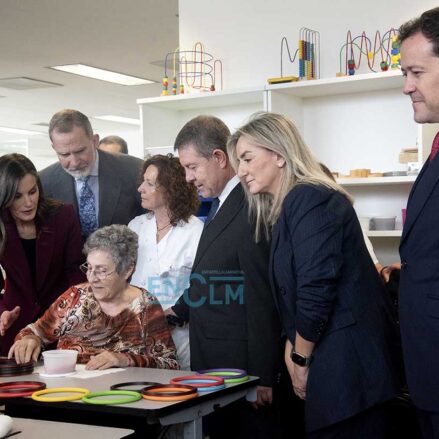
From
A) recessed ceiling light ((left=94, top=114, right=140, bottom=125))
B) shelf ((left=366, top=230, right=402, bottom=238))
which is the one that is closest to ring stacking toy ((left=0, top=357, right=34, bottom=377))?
Result: shelf ((left=366, top=230, right=402, bottom=238))

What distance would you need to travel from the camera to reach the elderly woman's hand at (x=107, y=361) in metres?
2.67

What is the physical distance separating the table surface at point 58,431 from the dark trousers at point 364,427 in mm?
605

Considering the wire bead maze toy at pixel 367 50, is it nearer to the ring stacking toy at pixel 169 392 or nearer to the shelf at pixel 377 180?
the shelf at pixel 377 180

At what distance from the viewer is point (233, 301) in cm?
262

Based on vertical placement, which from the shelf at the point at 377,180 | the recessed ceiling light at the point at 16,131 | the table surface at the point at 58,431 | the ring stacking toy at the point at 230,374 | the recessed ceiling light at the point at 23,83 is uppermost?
the recessed ceiling light at the point at 23,83

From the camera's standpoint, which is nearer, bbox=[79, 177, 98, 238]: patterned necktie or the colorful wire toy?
bbox=[79, 177, 98, 238]: patterned necktie

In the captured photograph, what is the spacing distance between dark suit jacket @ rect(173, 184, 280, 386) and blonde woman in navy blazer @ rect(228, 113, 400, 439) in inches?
11.5

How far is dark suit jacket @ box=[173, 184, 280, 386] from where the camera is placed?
2.56m

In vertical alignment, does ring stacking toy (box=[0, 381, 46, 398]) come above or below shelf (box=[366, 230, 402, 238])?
below

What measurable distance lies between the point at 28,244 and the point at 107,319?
558 millimetres

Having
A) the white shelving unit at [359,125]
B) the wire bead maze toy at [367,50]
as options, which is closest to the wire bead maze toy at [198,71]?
the white shelving unit at [359,125]

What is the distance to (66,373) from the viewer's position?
8.55ft

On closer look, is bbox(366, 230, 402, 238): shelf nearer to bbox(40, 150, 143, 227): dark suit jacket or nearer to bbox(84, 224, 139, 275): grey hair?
bbox(40, 150, 143, 227): dark suit jacket

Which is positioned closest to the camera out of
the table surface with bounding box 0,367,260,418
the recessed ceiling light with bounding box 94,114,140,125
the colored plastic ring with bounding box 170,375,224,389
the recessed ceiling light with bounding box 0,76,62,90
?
the table surface with bounding box 0,367,260,418
